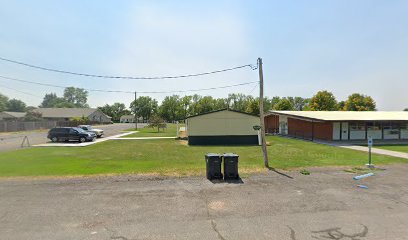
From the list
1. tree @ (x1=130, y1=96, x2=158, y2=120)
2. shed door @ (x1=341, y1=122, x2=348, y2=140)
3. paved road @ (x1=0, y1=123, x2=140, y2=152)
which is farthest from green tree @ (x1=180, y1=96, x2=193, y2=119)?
shed door @ (x1=341, y1=122, x2=348, y2=140)

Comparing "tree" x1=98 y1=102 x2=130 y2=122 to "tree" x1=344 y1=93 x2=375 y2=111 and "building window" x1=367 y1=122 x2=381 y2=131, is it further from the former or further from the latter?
"building window" x1=367 y1=122 x2=381 y2=131

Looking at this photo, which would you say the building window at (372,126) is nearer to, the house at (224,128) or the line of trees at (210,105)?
the house at (224,128)

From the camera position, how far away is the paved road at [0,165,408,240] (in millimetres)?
4816

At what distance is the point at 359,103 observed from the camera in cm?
6266

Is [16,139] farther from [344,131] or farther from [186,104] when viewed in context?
[186,104]

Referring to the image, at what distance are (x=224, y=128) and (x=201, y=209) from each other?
1640 cm

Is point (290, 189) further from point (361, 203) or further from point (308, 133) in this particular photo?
point (308, 133)

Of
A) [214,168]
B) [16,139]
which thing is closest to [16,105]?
[16,139]

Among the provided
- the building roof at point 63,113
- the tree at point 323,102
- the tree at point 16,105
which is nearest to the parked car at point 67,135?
the building roof at point 63,113

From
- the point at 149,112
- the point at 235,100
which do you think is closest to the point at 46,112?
the point at 149,112

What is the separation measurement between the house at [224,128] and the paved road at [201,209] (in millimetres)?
13052

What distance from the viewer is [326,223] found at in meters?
5.24

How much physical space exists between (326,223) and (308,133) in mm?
24800

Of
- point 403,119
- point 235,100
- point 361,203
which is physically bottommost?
point 361,203
